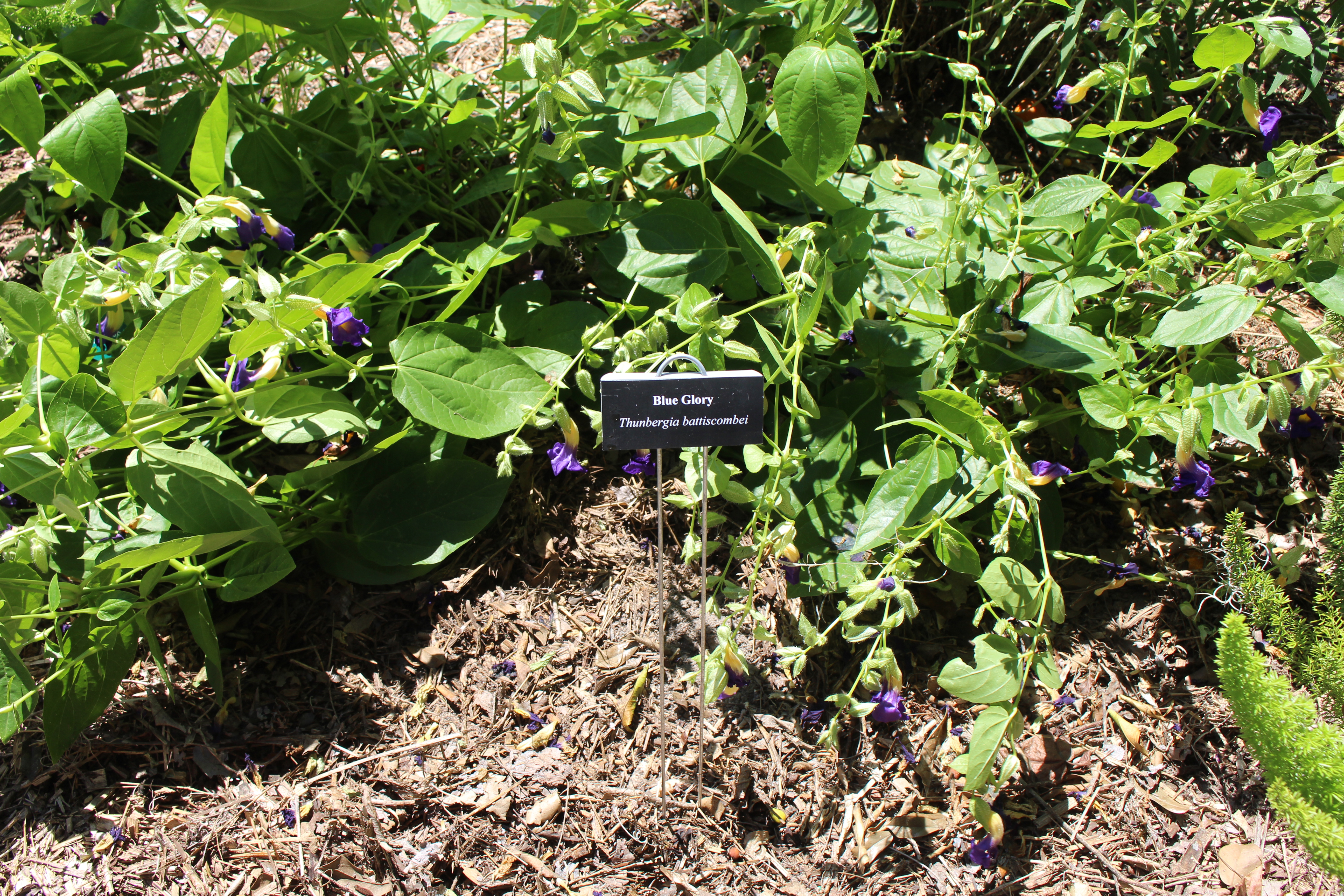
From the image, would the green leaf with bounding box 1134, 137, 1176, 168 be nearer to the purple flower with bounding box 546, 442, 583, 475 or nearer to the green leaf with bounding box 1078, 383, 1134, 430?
the green leaf with bounding box 1078, 383, 1134, 430

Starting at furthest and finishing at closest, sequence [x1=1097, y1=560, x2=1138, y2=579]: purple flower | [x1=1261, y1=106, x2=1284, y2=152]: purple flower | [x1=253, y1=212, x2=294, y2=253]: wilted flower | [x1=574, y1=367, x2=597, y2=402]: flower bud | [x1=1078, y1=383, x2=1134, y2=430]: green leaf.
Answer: [x1=1261, y1=106, x2=1284, y2=152]: purple flower
[x1=1097, y1=560, x2=1138, y2=579]: purple flower
[x1=253, y1=212, x2=294, y2=253]: wilted flower
[x1=1078, y1=383, x2=1134, y2=430]: green leaf
[x1=574, y1=367, x2=597, y2=402]: flower bud

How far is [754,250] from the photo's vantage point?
1515 millimetres

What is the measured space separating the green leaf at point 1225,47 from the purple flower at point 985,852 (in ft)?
4.95

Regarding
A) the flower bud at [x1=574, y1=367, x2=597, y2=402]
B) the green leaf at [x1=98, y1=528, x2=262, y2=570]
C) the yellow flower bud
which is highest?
the yellow flower bud

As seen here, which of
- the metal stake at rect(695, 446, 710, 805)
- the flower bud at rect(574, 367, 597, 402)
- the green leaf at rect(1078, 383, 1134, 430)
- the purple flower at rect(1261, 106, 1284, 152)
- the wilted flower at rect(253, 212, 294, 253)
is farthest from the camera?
the purple flower at rect(1261, 106, 1284, 152)

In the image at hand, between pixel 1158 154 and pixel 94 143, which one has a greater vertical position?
pixel 94 143

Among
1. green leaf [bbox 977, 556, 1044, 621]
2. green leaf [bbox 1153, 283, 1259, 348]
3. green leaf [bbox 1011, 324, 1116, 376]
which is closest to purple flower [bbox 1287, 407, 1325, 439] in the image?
green leaf [bbox 1153, 283, 1259, 348]

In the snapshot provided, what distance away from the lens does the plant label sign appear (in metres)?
1.15

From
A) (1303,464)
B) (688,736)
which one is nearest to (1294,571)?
(1303,464)

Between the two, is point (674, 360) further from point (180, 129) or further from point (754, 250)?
point (180, 129)

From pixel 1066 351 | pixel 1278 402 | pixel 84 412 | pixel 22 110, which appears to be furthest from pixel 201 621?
pixel 1278 402

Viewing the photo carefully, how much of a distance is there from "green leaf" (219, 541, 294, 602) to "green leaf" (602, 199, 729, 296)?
0.87m

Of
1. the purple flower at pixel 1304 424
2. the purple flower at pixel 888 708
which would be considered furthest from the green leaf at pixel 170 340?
the purple flower at pixel 1304 424

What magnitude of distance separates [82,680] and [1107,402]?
6.31ft
